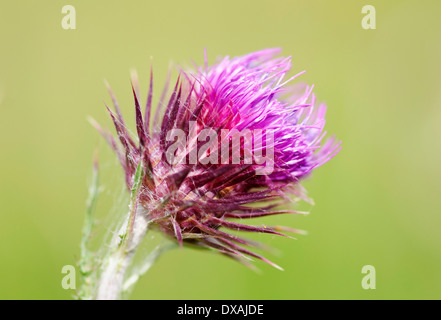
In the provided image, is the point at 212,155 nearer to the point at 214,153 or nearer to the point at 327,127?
the point at 214,153

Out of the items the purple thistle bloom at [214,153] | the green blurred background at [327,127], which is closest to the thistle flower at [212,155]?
the purple thistle bloom at [214,153]

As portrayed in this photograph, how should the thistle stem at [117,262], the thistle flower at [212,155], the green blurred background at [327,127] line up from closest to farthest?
the thistle flower at [212,155]
the thistle stem at [117,262]
the green blurred background at [327,127]

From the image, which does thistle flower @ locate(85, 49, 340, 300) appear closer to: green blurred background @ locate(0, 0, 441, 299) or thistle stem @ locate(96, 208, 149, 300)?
thistle stem @ locate(96, 208, 149, 300)

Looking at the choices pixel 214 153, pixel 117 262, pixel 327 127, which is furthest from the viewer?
pixel 327 127

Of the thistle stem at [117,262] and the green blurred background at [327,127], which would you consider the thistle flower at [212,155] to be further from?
the green blurred background at [327,127]

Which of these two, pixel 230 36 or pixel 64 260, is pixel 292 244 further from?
pixel 230 36

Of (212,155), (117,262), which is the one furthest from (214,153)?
(117,262)
